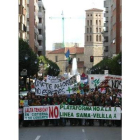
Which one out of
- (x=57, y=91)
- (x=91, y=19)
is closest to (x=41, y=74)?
(x=57, y=91)

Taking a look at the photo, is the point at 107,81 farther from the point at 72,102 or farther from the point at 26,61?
the point at 26,61

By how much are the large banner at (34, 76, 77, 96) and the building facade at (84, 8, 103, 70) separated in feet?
486

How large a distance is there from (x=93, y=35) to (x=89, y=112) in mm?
160557

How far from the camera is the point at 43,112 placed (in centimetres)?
2323

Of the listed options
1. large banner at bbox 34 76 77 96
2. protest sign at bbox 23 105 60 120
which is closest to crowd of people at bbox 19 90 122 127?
protest sign at bbox 23 105 60 120

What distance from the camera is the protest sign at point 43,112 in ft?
76.1

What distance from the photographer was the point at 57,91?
24984mm

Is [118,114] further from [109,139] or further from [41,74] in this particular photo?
[41,74]

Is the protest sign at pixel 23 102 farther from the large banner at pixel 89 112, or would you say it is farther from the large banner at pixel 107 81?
the large banner at pixel 107 81

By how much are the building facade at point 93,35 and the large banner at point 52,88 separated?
148 m

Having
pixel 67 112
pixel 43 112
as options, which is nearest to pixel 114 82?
pixel 67 112

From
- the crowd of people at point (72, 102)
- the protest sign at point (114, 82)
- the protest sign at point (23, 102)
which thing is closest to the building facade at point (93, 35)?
the protest sign at point (114, 82)

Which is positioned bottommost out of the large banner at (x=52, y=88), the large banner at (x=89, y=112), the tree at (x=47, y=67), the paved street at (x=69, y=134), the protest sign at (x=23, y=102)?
the paved street at (x=69, y=134)
